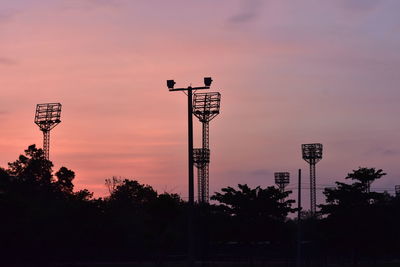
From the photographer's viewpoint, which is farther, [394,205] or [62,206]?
[394,205]

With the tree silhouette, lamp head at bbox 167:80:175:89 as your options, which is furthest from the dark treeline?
lamp head at bbox 167:80:175:89

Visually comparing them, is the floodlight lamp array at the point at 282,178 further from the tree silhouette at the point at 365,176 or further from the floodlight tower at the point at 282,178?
the tree silhouette at the point at 365,176

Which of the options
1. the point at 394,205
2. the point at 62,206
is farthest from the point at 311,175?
the point at 62,206

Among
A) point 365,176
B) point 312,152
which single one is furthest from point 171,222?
point 312,152

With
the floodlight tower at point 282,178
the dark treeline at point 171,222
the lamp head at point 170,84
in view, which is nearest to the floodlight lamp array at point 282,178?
the floodlight tower at point 282,178

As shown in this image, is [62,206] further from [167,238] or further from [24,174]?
[24,174]

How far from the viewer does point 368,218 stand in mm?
62094

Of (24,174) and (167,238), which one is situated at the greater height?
(24,174)

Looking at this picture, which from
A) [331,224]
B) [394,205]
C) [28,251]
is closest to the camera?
[28,251]

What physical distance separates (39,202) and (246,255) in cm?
2815

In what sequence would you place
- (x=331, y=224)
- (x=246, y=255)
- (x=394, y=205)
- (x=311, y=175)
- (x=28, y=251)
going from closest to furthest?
1. (x=28, y=251)
2. (x=331, y=224)
3. (x=394, y=205)
4. (x=246, y=255)
5. (x=311, y=175)

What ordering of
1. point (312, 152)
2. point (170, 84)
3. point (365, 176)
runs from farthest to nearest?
point (312, 152), point (365, 176), point (170, 84)

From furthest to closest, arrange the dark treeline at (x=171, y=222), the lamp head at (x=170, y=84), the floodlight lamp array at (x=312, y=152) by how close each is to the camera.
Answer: the floodlight lamp array at (x=312, y=152) < the dark treeline at (x=171, y=222) < the lamp head at (x=170, y=84)

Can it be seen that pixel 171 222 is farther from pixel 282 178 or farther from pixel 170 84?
pixel 282 178
